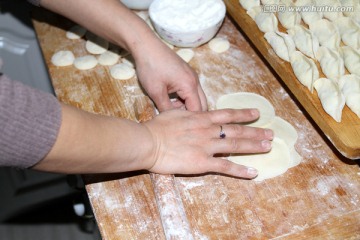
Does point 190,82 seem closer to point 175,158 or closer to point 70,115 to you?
point 175,158

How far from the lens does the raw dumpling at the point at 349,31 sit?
49.8 inches

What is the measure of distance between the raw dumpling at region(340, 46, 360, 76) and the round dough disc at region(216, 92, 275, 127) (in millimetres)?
246

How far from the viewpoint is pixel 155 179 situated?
1.03 meters

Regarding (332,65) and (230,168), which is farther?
(332,65)

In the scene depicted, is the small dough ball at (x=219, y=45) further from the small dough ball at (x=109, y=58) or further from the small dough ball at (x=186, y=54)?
the small dough ball at (x=109, y=58)

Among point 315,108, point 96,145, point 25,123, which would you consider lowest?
point 315,108

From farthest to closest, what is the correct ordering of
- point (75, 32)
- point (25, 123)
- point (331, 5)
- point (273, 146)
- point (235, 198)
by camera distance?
point (75, 32), point (331, 5), point (273, 146), point (235, 198), point (25, 123)

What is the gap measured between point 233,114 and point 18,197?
1.36 meters

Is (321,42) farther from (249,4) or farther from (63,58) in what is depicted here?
(63,58)

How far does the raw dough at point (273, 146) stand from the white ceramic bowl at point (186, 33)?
0.78 feet

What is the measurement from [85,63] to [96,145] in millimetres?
582

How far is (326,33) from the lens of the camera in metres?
1.29

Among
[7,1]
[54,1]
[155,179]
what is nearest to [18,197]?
[7,1]

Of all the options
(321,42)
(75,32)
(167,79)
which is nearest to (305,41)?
(321,42)
